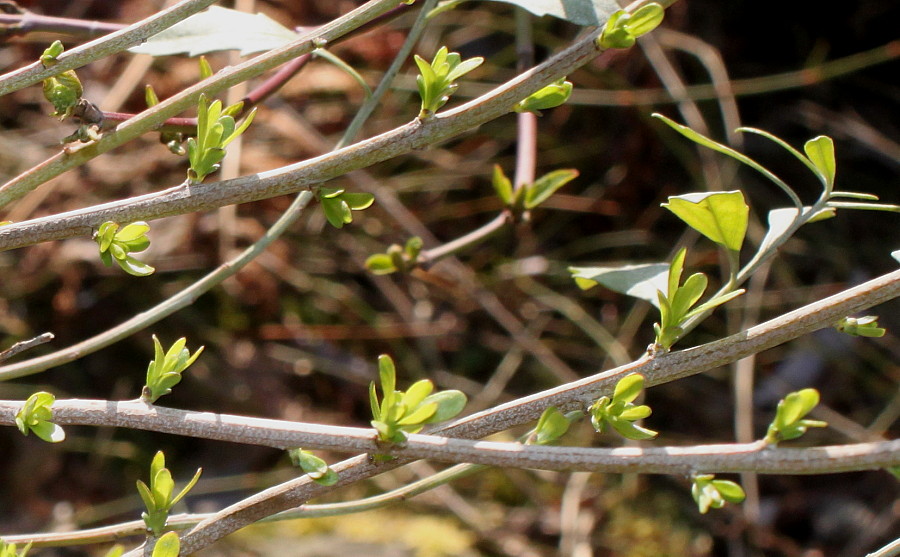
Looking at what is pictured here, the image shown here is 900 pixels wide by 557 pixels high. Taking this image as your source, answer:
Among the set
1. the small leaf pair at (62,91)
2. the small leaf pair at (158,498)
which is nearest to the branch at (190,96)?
the small leaf pair at (62,91)

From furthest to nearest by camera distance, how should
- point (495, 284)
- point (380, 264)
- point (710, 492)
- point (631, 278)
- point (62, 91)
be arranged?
point (495, 284), point (380, 264), point (631, 278), point (62, 91), point (710, 492)

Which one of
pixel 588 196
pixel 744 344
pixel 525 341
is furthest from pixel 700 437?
pixel 744 344

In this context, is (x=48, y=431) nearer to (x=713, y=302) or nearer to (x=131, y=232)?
(x=131, y=232)

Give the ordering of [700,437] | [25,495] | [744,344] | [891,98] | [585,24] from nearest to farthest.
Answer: [744,344], [585,24], [25,495], [700,437], [891,98]

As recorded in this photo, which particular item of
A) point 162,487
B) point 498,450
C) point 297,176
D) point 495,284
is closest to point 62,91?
point 297,176

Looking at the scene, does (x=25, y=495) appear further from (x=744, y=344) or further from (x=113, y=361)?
(x=744, y=344)

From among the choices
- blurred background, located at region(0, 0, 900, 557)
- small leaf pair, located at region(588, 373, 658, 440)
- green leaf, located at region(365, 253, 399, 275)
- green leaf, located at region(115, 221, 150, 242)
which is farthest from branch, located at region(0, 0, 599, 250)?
blurred background, located at region(0, 0, 900, 557)

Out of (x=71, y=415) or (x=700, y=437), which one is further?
(x=700, y=437)
